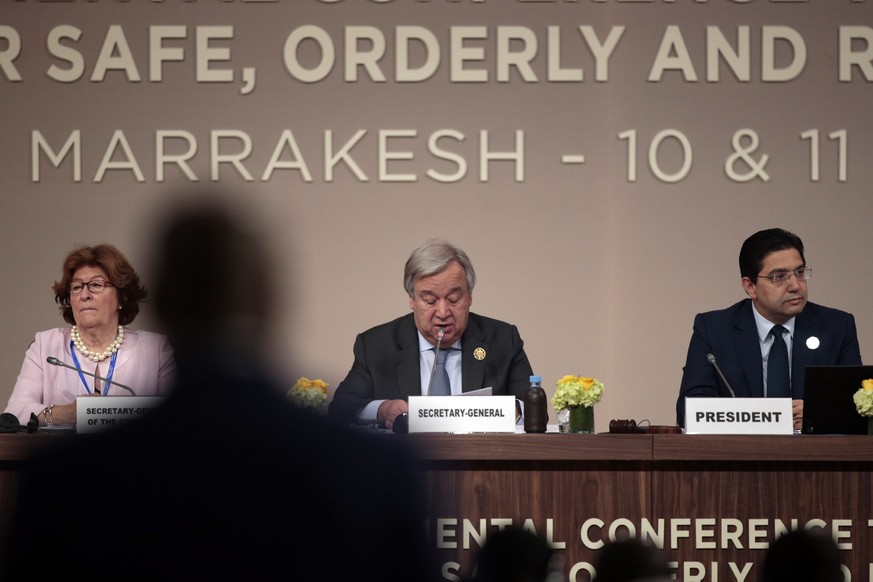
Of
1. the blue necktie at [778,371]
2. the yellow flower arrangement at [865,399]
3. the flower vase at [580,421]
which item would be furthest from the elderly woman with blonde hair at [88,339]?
the yellow flower arrangement at [865,399]

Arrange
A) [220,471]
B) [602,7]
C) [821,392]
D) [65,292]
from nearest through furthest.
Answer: [220,471] → [821,392] → [65,292] → [602,7]

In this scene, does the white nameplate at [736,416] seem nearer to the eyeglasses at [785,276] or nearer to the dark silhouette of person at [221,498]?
the eyeglasses at [785,276]

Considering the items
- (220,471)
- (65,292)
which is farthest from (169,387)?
(65,292)

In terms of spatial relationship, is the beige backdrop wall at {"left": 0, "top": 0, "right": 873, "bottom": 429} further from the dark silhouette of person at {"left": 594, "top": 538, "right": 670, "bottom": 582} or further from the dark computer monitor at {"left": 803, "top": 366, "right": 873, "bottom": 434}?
the dark silhouette of person at {"left": 594, "top": 538, "right": 670, "bottom": 582}

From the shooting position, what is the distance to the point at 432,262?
12.8 feet

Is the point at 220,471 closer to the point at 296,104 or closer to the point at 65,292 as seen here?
the point at 65,292

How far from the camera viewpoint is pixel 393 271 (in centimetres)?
518

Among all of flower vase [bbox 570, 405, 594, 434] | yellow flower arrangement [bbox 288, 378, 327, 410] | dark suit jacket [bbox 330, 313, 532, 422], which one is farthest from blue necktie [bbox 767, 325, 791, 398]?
yellow flower arrangement [bbox 288, 378, 327, 410]

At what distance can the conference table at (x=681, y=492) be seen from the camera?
2.79 metres

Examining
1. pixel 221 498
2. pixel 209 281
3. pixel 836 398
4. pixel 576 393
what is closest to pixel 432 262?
pixel 576 393

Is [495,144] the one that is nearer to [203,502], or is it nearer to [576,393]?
[576,393]

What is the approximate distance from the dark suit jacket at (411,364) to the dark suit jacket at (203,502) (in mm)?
3292

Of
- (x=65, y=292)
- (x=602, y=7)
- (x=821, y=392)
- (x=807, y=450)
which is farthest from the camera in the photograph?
(x=602, y=7)

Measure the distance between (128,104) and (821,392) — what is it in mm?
3372
